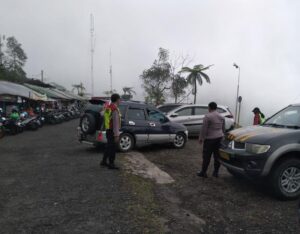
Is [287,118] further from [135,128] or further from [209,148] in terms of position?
[135,128]

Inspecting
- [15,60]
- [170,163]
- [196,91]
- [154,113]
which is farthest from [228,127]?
[15,60]

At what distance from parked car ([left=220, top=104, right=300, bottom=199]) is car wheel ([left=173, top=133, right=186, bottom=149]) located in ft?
20.2

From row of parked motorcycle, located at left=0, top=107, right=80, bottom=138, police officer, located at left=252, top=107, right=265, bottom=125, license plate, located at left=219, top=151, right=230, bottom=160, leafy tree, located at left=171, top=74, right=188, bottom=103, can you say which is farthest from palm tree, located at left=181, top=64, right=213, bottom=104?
license plate, located at left=219, top=151, right=230, bottom=160

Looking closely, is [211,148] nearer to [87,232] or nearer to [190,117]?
[87,232]

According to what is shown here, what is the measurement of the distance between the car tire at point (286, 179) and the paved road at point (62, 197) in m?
2.66

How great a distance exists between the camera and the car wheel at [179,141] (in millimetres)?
13023

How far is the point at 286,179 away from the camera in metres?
6.49

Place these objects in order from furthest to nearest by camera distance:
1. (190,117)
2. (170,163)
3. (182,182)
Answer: (190,117), (170,163), (182,182)

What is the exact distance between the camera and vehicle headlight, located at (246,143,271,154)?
6.36 m

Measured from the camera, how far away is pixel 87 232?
4.61m

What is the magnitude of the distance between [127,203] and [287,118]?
395 cm

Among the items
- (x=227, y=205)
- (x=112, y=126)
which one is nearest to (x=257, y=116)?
(x=112, y=126)

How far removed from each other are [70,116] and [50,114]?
7.76m

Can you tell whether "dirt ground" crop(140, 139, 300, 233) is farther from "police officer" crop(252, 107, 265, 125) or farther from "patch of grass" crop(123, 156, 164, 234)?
"police officer" crop(252, 107, 265, 125)
